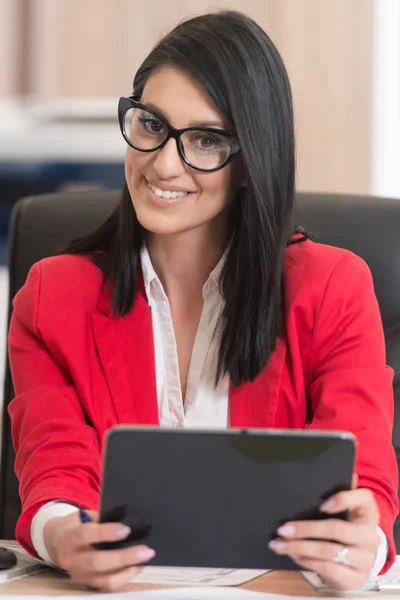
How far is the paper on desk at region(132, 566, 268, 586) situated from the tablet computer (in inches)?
1.7

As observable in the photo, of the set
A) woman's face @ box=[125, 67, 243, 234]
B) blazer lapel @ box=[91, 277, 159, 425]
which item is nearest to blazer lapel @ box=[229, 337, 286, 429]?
blazer lapel @ box=[91, 277, 159, 425]

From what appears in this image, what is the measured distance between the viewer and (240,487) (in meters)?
0.90

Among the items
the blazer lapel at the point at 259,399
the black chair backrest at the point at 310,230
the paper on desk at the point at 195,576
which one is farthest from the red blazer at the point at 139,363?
the paper on desk at the point at 195,576

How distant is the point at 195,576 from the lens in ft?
3.32

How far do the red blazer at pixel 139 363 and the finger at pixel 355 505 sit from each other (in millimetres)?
222

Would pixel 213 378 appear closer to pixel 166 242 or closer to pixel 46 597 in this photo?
pixel 166 242

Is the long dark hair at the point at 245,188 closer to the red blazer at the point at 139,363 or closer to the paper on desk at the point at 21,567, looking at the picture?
the red blazer at the point at 139,363

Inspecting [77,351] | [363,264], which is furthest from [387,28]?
[77,351]

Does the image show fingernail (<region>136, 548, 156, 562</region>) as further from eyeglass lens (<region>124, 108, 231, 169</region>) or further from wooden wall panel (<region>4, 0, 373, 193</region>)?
wooden wall panel (<region>4, 0, 373, 193</region>)

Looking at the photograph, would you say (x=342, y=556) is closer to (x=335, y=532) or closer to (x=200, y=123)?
(x=335, y=532)

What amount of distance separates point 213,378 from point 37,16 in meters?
1.96

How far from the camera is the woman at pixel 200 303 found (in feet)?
4.15

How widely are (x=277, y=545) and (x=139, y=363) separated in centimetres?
50

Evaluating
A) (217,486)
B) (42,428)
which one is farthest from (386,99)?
(217,486)
